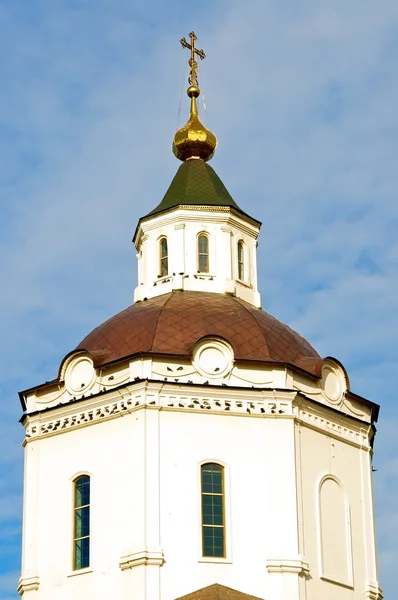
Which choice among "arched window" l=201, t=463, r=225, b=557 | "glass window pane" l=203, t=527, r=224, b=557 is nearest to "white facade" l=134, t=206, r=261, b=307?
"arched window" l=201, t=463, r=225, b=557

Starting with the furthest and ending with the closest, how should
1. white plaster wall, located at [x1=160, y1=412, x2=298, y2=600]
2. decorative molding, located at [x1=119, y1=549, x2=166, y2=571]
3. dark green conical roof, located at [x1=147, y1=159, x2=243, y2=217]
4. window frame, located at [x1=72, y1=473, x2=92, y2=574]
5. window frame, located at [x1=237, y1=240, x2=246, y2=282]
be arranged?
dark green conical roof, located at [x1=147, y1=159, x2=243, y2=217] → window frame, located at [x1=237, y1=240, x2=246, y2=282] → window frame, located at [x1=72, y1=473, x2=92, y2=574] → white plaster wall, located at [x1=160, y1=412, x2=298, y2=600] → decorative molding, located at [x1=119, y1=549, x2=166, y2=571]

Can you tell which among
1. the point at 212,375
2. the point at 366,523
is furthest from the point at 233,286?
the point at 366,523

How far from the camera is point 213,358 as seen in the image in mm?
35469

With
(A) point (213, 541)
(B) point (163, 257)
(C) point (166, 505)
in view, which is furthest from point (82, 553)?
(B) point (163, 257)

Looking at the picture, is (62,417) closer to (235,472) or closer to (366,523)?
(235,472)

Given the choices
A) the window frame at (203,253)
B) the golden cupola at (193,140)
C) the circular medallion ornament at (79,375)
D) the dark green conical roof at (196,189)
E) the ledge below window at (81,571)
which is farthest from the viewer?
the golden cupola at (193,140)

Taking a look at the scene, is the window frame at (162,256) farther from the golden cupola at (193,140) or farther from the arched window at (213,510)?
the arched window at (213,510)

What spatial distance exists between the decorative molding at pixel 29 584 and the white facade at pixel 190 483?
3 cm

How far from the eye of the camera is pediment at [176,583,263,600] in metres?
32.5

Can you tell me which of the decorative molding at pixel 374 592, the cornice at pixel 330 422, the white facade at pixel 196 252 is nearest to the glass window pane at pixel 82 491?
the cornice at pixel 330 422

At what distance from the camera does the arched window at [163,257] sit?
3975 cm

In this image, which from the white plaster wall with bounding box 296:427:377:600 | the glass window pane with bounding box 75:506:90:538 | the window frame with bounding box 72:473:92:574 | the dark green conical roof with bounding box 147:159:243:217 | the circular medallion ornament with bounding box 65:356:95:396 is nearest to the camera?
the window frame with bounding box 72:473:92:574

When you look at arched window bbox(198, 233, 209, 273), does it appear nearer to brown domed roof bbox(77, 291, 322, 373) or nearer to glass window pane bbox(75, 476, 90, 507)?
brown domed roof bbox(77, 291, 322, 373)

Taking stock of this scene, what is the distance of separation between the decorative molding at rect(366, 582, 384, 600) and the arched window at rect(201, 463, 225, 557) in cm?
412
